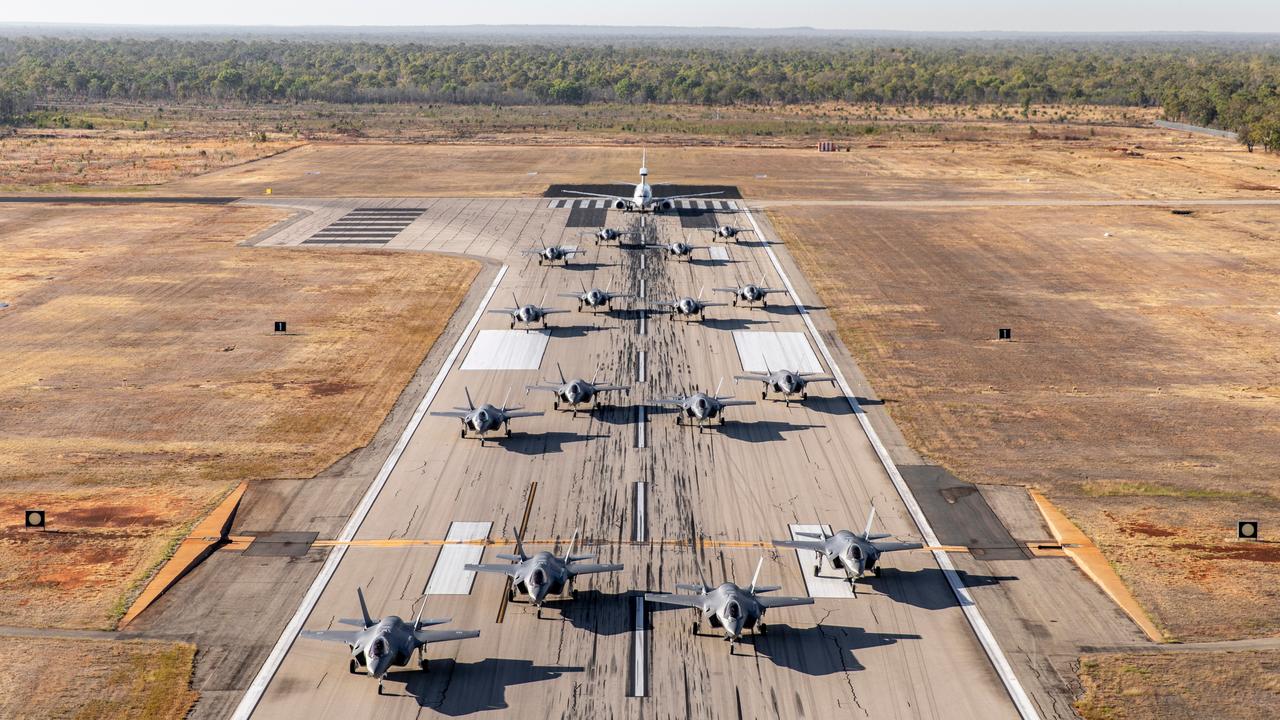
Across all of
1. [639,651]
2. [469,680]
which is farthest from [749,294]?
[469,680]

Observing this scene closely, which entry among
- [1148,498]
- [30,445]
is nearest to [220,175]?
[30,445]

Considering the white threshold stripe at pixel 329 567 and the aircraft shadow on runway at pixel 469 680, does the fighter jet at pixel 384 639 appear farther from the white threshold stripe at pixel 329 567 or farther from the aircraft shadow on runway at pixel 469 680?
the white threshold stripe at pixel 329 567

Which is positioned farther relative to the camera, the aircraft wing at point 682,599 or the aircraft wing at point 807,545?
the aircraft wing at point 807,545

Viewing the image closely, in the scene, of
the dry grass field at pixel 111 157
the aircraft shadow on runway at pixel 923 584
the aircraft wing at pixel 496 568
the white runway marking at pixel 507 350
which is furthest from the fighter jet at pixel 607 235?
the dry grass field at pixel 111 157

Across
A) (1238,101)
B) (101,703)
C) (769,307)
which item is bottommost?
(101,703)

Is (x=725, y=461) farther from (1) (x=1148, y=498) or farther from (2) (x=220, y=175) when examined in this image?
(2) (x=220, y=175)
